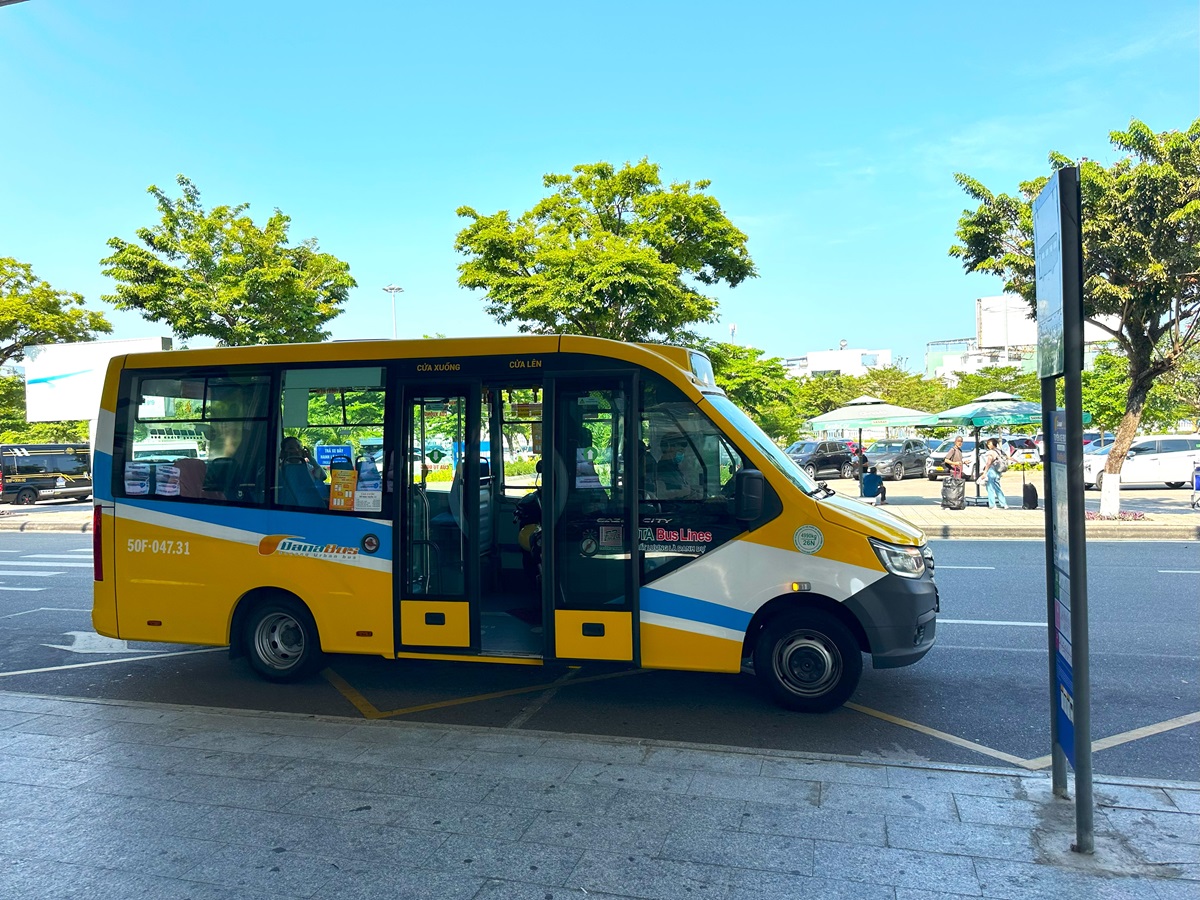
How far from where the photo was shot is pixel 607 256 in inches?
761

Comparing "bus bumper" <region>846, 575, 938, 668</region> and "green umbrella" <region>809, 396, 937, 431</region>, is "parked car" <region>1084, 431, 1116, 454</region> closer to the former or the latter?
"green umbrella" <region>809, 396, 937, 431</region>

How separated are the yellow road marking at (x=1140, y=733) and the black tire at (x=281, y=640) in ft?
17.0

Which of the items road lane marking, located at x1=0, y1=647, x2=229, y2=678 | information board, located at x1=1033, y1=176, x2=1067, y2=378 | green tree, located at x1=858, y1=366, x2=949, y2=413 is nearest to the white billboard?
road lane marking, located at x1=0, y1=647, x2=229, y2=678

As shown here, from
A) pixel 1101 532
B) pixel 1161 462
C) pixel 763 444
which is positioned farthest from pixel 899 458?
pixel 763 444

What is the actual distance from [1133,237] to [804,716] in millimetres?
12954

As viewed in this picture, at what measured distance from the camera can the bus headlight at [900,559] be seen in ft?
18.0

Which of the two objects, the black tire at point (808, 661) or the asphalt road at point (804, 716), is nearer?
the asphalt road at point (804, 716)

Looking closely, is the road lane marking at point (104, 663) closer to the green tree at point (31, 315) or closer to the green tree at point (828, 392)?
the green tree at point (31, 315)

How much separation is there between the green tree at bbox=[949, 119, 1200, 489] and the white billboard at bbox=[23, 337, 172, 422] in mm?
30452

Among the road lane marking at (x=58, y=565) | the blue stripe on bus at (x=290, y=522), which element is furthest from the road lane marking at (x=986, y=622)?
the road lane marking at (x=58, y=565)

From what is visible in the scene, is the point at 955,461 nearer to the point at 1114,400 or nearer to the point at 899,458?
the point at 899,458

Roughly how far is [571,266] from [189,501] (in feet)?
47.1

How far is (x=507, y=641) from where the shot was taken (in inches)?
243

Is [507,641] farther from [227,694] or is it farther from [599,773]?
[227,694]
